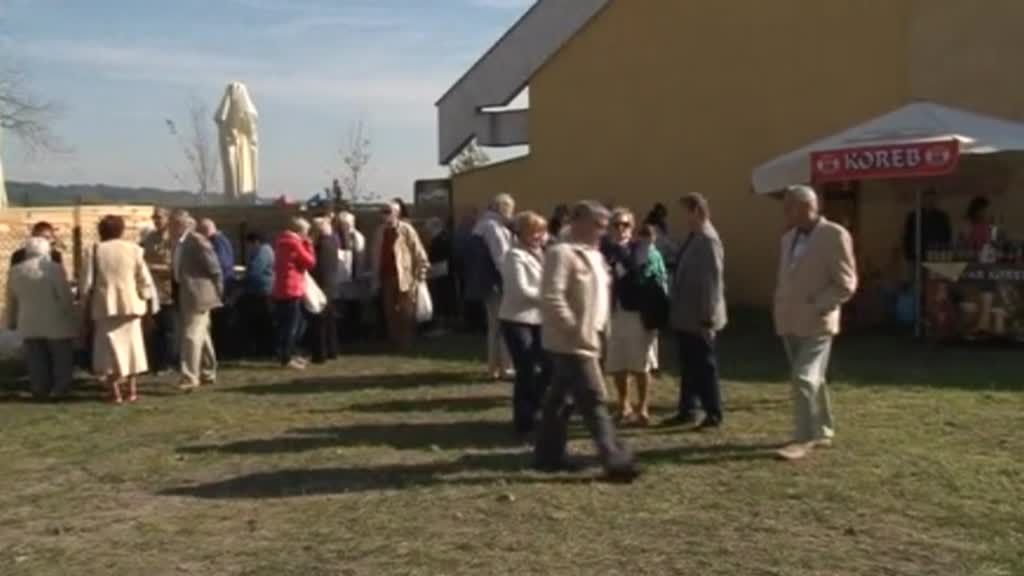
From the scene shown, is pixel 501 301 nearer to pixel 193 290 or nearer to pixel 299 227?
pixel 193 290

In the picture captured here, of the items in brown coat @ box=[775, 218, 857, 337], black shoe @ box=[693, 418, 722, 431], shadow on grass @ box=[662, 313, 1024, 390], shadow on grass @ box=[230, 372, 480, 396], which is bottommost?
black shoe @ box=[693, 418, 722, 431]

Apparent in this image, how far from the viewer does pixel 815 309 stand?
8.69 m

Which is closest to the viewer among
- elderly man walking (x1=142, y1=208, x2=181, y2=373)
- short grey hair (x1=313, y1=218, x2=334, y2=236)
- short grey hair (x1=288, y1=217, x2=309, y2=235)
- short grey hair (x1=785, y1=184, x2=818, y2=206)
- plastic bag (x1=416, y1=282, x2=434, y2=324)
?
short grey hair (x1=785, y1=184, x2=818, y2=206)

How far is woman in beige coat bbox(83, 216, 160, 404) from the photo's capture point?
39.1 ft

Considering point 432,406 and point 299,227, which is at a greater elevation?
point 299,227

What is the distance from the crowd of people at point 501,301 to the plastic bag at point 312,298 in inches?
1.5

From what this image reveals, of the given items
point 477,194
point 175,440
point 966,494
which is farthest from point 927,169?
point 477,194

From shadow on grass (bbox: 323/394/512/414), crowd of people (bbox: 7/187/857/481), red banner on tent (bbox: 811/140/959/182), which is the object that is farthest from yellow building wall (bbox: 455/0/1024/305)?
shadow on grass (bbox: 323/394/512/414)

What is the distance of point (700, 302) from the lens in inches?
383

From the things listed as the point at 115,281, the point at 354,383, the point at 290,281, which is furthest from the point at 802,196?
the point at 290,281

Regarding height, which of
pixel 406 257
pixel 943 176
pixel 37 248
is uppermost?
pixel 943 176

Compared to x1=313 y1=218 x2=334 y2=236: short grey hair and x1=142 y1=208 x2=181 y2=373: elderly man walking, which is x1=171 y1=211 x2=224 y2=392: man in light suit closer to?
x1=142 y1=208 x2=181 y2=373: elderly man walking

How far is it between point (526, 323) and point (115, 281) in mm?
4182

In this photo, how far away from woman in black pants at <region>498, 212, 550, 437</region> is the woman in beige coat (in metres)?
3.90
